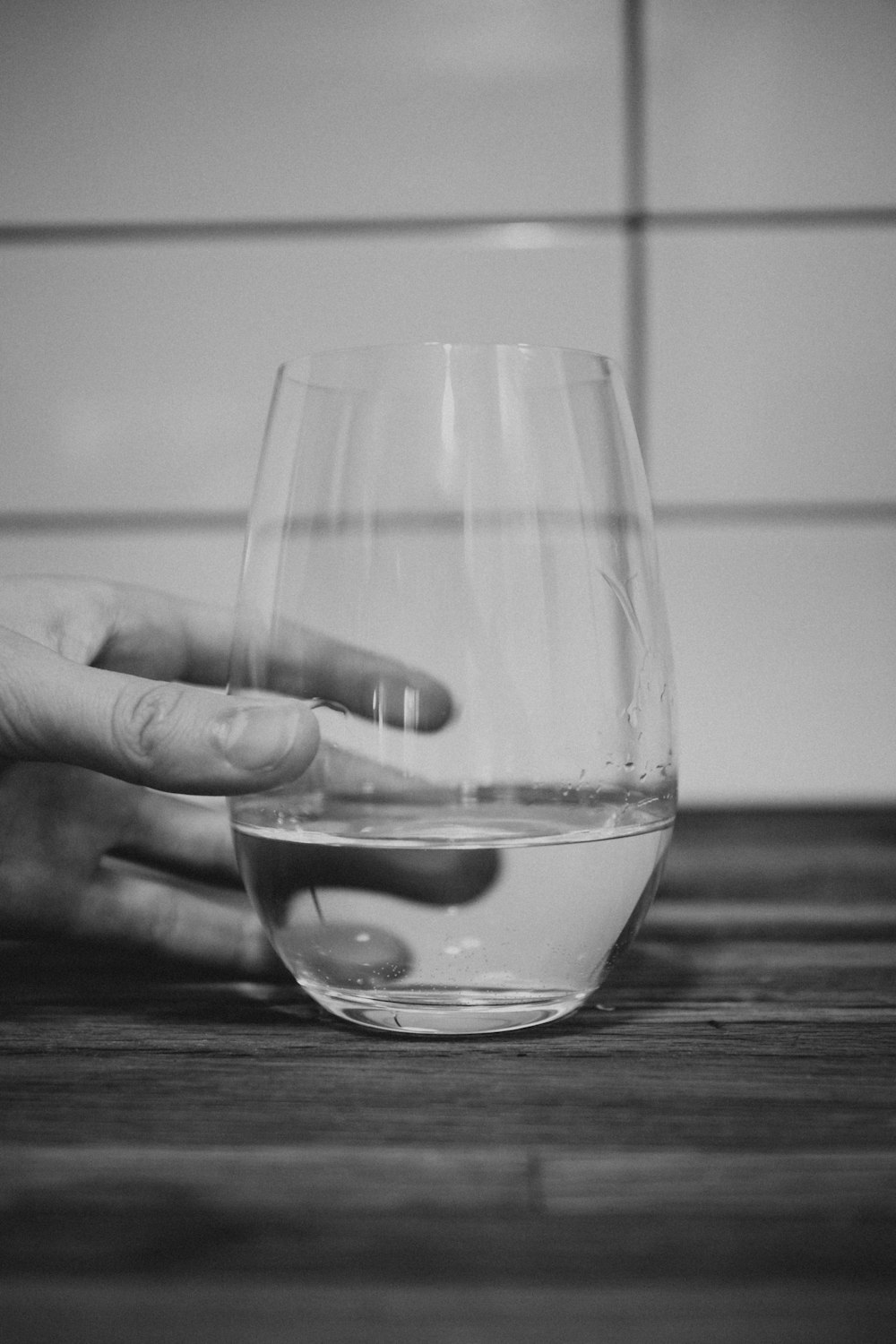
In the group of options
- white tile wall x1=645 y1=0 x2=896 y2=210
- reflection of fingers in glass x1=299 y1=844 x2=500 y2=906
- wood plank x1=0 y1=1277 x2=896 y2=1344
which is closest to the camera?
wood plank x1=0 y1=1277 x2=896 y2=1344

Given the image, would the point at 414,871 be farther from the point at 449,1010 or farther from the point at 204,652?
the point at 204,652

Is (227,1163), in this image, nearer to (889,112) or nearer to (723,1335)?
(723,1335)

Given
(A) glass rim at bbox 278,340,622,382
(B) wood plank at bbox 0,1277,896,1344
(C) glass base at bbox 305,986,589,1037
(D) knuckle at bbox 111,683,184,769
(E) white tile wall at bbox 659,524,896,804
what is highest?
(A) glass rim at bbox 278,340,622,382

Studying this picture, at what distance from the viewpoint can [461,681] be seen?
1.10 feet

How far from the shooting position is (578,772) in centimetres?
35

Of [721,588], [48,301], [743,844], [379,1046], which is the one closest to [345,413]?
[379,1046]

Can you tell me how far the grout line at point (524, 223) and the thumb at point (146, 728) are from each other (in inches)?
38.0

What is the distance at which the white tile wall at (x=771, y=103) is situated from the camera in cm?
125

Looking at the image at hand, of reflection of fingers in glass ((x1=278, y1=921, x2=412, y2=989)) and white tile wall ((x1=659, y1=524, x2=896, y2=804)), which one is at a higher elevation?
reflection of fingers in glass ((x1=278, y1=921, x2=412, y2=989))

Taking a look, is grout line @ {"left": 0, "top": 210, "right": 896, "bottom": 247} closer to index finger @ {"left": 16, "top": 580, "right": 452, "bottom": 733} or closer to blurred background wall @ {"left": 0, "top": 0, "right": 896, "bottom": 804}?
blurred background wall @ {"left": 0, "top": 0, "right": 896, "bottom": 804}

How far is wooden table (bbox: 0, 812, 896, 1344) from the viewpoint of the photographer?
209 millimetres

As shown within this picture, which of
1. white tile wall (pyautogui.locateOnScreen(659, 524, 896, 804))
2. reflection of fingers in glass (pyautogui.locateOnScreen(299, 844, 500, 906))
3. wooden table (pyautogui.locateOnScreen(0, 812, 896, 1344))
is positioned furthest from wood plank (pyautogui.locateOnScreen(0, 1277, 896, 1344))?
white tile wall (pyautogui.locateOnScreen(659, 524, 896, 804))

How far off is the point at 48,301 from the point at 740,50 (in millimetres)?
807

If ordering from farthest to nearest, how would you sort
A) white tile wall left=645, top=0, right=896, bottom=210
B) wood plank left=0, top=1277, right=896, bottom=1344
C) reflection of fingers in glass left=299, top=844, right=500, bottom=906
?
white tile wall left=645, top=0, right=896, bottom=210 < reflection of fingers in glass left=299, top=844, right=500, bottom=906 < wood plank left=0, top=1277, right=896, bottom=1344
